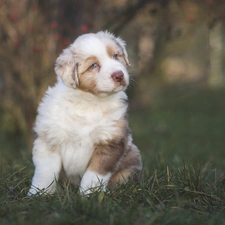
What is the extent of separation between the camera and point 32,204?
3.55 metres

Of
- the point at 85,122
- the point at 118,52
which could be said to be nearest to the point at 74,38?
the point at 118,52

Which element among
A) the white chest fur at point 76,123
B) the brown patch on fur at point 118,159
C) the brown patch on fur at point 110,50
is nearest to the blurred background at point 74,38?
the brown patch on fur at point 110,50

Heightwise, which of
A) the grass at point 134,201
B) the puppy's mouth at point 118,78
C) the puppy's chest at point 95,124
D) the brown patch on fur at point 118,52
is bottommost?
the grass at point 134,201

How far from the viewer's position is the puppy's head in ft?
13.5

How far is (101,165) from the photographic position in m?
4.07

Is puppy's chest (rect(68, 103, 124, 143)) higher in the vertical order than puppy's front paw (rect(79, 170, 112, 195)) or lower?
higher

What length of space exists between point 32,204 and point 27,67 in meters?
4.31

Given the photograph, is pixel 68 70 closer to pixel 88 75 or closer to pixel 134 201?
pixel 88 75

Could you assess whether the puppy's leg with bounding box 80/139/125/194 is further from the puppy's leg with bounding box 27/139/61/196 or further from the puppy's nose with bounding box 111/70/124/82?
the puppy's nose with bounding box 111/70/124/82

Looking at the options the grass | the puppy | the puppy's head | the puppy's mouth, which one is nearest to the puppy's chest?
the puppy

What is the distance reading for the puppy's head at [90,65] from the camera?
162 inches

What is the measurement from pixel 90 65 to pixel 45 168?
973mm

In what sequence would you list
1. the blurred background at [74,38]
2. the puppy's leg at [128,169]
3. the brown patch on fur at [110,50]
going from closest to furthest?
the brown patch on fur at [110,50], the puppy's leg at [128,169], the blurred background at [74,38]

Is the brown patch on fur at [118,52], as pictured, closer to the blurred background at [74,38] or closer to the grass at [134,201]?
the blurred background at [74,38]
